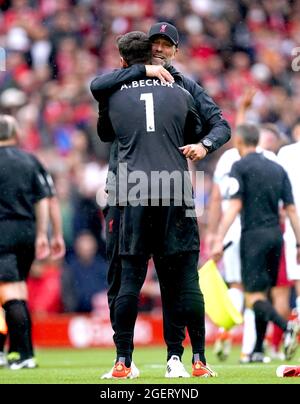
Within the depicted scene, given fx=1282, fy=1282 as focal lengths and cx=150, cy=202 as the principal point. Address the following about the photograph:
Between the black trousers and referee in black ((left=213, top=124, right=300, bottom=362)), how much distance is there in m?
2.74

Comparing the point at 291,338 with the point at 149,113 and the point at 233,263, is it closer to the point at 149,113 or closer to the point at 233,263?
the point at 233,263

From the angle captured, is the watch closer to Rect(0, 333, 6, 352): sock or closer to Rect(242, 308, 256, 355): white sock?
Rect(0, 333, 6, 352): sock

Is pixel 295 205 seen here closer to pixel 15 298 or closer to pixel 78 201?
pixel 15 298

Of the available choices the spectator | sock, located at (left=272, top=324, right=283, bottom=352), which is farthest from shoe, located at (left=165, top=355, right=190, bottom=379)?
the spectator

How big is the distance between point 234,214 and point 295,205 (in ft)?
2.28

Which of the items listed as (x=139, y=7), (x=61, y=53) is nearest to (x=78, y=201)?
(x=61, y=53)

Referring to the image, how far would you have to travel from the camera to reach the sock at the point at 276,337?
13133mm

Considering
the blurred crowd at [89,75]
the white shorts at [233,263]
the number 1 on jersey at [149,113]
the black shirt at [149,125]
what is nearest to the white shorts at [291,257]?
the white shorts at [233,263]

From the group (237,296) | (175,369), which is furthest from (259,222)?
(175,369)

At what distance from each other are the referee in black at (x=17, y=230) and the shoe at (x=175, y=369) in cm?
253

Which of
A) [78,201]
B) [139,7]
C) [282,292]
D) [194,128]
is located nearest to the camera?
[194,128]

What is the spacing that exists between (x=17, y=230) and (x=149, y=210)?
2.99 meters

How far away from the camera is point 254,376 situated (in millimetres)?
8953

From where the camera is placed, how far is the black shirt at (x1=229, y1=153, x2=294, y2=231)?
11547 millimetres
